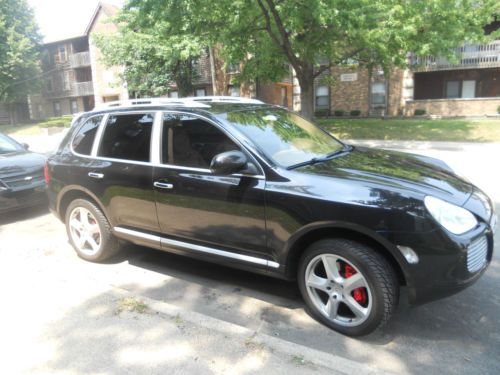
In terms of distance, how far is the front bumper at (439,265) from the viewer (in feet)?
9.12

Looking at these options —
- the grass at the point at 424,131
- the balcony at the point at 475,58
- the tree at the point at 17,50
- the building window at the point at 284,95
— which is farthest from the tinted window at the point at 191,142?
the tree at the point at 17,50

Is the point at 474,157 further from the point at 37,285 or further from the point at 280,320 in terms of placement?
the point at 37,285

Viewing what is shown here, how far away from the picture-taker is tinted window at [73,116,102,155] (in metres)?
4.75

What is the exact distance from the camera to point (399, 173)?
11.1 feet

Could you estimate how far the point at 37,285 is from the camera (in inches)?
166

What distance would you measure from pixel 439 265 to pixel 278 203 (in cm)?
121

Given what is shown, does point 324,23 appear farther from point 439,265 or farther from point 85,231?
point 439,265

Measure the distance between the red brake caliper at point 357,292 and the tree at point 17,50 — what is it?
40.0m

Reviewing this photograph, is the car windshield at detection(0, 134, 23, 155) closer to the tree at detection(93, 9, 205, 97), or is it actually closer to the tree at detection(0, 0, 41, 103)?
the tree at detection(93, 9, 205, 97)

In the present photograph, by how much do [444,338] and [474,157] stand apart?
9.63m

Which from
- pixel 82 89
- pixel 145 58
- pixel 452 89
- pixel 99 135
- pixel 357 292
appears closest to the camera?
pixel 357 292

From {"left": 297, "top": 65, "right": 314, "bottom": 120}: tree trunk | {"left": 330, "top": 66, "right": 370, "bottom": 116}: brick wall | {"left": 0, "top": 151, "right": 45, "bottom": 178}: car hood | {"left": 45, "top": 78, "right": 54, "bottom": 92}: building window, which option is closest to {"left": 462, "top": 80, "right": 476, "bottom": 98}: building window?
{"left": 330, "top": 66, "right": 370, "bottom": 116}: brick wall

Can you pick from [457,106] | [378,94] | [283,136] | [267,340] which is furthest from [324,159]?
[378,94]

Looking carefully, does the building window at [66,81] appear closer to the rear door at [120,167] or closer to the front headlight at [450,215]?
the rear door at [120,167]
